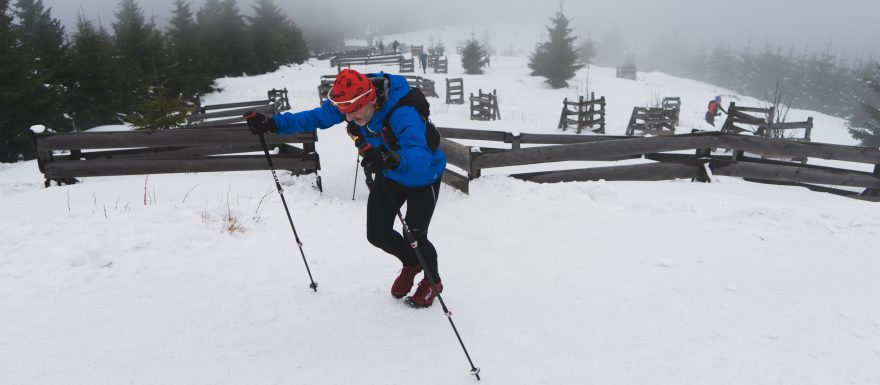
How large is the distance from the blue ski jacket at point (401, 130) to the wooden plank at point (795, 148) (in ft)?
21.2

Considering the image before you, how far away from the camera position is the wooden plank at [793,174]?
311 inches

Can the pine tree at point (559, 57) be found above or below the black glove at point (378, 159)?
above

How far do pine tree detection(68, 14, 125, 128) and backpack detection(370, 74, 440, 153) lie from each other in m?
26.9

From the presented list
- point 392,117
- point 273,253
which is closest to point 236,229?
point 273,253

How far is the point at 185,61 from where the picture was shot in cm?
3031

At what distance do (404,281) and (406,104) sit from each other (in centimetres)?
161

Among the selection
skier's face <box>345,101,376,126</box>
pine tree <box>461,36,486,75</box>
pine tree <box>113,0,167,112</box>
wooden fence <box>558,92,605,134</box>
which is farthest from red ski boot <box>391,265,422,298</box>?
pine tree <box>461,36,486,75</box>

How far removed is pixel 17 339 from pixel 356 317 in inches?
92.4

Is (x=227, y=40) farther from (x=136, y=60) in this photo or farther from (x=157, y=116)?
(x=157, y=116)

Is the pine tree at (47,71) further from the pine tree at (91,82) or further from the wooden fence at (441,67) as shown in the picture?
the wooden fence at (441,67)

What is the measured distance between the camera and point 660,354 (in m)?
3.26

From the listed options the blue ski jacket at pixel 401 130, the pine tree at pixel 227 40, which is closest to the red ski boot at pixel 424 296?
the blue ski jacket at pixel 401 130

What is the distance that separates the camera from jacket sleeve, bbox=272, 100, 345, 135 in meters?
3.82

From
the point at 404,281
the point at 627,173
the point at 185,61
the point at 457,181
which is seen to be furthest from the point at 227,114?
the point at 404,281
